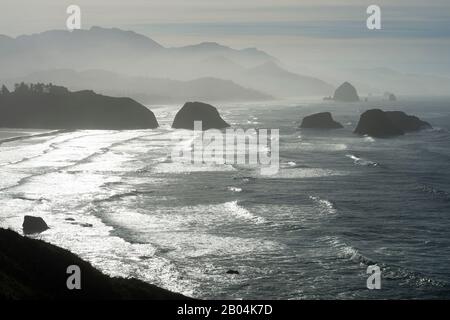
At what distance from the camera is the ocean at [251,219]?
40.1 m

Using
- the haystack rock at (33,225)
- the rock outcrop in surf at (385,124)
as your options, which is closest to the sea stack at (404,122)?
the rock outcrop in surf at (385,124)

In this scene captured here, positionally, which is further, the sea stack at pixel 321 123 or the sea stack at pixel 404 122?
the sea stack at pixel 321 123

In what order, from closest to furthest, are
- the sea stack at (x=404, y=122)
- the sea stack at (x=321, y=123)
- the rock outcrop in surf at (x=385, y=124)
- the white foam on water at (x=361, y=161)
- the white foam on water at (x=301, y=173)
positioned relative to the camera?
the white foam on water at (x=301, y=173) < the white foam on water at (x=361, y=161) < the rock outcrop in surf at (x=385, y=124) < the sea stack at (x=404, y=122) < the sea stack at (x=321, y=123)

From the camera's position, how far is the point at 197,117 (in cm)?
17975

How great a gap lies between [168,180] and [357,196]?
86.9 ft

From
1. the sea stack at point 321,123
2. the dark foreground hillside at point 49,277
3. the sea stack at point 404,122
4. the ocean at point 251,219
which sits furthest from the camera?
the sea stack at point 321,123

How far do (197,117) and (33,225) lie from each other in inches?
5117

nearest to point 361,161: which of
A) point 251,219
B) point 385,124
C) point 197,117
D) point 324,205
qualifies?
point 324,205

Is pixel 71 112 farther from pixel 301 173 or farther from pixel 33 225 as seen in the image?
pixel 33 225

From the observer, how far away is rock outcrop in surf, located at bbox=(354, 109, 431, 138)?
487ft

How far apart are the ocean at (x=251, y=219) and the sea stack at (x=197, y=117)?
231 feet

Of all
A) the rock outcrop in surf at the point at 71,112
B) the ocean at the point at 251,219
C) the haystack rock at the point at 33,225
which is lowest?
the ocean at the point at 251,219

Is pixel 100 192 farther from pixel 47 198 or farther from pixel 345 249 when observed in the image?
pixel 345 249

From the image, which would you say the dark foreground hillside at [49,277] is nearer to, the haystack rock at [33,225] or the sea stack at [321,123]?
the haystack rock at [33,225]
